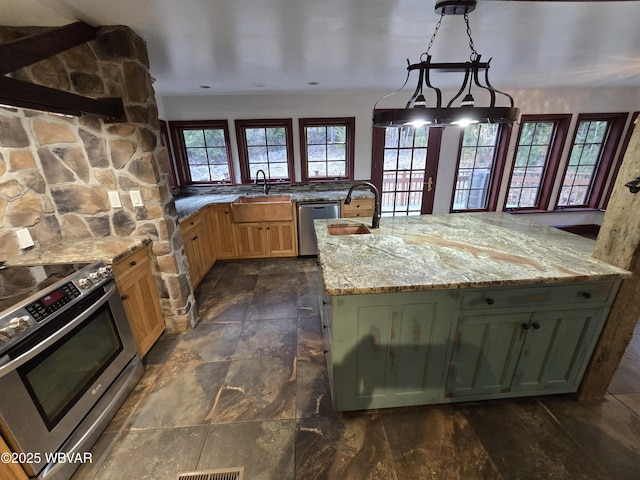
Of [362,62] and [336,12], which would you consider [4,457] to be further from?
[362,62]

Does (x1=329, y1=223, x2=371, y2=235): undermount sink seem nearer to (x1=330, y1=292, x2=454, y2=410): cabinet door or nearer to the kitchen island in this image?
the kitchen island

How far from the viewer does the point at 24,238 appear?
173cm

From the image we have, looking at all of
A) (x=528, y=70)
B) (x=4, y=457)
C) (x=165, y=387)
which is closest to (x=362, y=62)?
(x=528, y=70)

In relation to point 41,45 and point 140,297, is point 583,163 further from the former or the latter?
point 41,45

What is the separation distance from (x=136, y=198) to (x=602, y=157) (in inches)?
262

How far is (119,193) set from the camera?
6.35 feet

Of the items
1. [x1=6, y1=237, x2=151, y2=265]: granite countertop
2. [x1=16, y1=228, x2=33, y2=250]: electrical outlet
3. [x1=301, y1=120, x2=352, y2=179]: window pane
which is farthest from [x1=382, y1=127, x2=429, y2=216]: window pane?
[x1=16, y1=228, x2=33, y2=250]: electrical outlet

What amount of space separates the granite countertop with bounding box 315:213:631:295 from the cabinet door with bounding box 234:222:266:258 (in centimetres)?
175

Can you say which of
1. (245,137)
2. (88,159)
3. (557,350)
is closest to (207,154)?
(245,137)

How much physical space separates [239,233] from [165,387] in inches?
84.8

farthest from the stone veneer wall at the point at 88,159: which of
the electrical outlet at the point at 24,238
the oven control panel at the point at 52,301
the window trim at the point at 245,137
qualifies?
the window trim at the point at 245,137

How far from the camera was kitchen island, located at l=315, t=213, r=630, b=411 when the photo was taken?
1.31 m

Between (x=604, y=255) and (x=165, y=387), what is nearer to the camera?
(x=604, y=255)

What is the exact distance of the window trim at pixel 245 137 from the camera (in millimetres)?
3867
